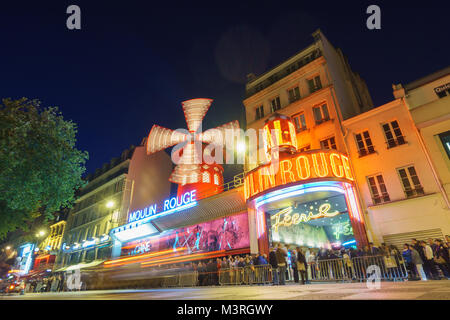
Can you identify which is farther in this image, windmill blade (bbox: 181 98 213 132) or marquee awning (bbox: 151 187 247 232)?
windmill blade (bbox: 181 98 213 132)

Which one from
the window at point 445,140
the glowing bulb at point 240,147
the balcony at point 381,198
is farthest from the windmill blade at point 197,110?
the window at point 445,140

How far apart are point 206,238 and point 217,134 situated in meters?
10.8

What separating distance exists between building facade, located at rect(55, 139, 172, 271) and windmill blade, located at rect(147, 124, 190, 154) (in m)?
6.56

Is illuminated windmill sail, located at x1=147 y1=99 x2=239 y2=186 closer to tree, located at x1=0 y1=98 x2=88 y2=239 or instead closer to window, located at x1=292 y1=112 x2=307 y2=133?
window, located at x1=292 y1=112 x2=307 y2=133

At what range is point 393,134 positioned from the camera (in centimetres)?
1350

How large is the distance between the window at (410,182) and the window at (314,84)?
779cm

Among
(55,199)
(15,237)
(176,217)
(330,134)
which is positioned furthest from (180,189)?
(15,237)

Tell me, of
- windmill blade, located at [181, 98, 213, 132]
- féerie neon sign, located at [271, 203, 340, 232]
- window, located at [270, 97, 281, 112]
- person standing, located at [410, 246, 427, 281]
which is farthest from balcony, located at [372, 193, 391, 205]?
windmill blade, located at [181, 98, 213, 132]

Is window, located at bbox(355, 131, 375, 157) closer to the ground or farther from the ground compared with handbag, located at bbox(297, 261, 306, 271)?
farther from the ground

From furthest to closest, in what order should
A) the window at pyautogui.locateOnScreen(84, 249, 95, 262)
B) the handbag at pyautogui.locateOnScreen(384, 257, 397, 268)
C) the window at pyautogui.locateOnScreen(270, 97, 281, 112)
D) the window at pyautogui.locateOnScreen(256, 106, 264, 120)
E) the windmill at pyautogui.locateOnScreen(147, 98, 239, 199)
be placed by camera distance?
the window at pyautogui.locateOnScreen(84, 249, 95, 262), the windmill at pyautogui.locateOnScreen(147, 98, 239, 199), the window at pyautogui.locateOnScreen(256, 106, 264, 120), the window at pyautogui.locateOnScreen(270, 97, 281, 112), the handbag at pyautogui.locateOnScreen(384, 257, 397, 268)

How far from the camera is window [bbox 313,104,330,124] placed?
16.3 metres

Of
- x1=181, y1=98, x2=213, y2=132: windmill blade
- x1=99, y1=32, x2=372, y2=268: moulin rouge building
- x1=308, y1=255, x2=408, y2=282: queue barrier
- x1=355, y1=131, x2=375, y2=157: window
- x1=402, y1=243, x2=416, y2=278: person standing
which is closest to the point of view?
x1=308, y1=255, x2=408, y2=282: queue barrier

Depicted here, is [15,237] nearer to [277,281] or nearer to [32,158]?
[32,158]

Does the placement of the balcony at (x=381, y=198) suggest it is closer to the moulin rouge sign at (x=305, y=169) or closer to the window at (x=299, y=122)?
the moulin rouge sign at (x=305, y=169)
